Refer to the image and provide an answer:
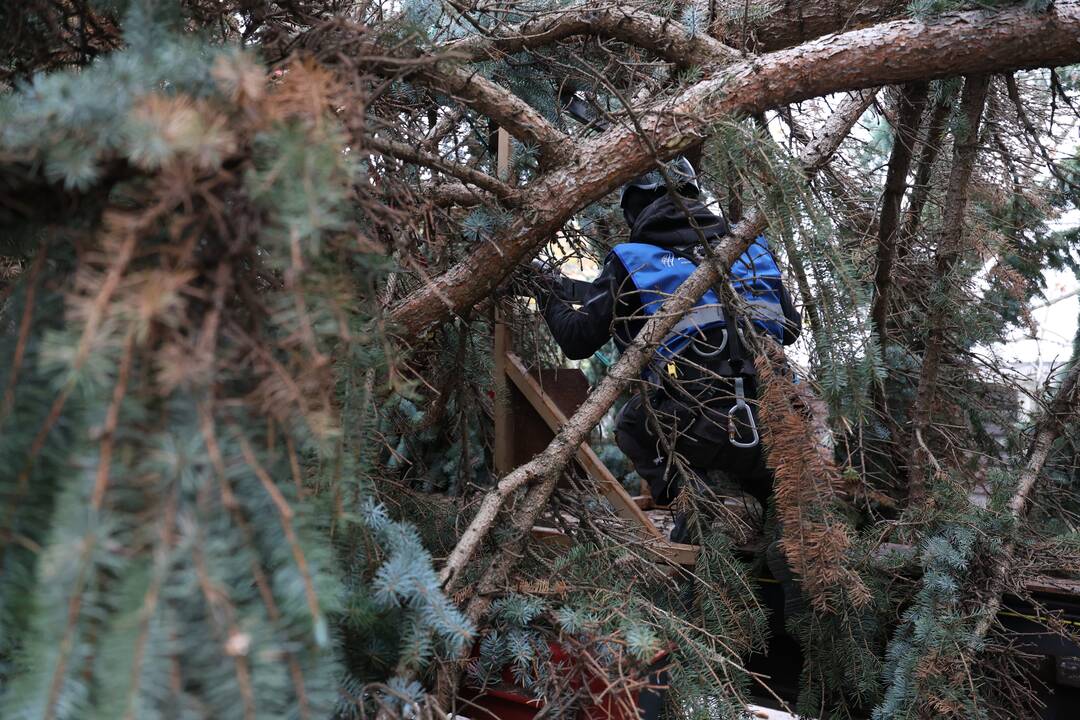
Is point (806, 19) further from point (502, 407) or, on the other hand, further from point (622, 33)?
point (502, 407)

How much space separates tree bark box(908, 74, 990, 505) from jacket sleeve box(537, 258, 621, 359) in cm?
117

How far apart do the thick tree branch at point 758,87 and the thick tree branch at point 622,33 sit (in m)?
0.23

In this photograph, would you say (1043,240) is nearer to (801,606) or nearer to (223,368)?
(801,606)

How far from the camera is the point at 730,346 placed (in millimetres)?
2559

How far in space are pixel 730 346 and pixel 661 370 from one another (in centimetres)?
30

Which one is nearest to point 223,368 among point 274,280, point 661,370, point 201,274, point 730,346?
point 201,274

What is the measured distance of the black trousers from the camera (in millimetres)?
2824

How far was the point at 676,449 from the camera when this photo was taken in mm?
2920

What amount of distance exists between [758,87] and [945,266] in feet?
4.50

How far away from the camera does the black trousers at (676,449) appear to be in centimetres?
282

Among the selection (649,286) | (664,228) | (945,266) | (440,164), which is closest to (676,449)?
(649,286)

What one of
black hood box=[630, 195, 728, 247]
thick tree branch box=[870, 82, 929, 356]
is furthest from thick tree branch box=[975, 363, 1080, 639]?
black hood box=[630, 195, 728, 247]

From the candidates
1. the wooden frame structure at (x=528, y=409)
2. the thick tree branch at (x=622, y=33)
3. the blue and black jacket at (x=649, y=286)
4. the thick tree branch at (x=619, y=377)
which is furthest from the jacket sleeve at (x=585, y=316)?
the thick tree branch at (x=622, y=33)

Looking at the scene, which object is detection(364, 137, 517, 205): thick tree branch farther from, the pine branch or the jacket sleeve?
the pine branch
